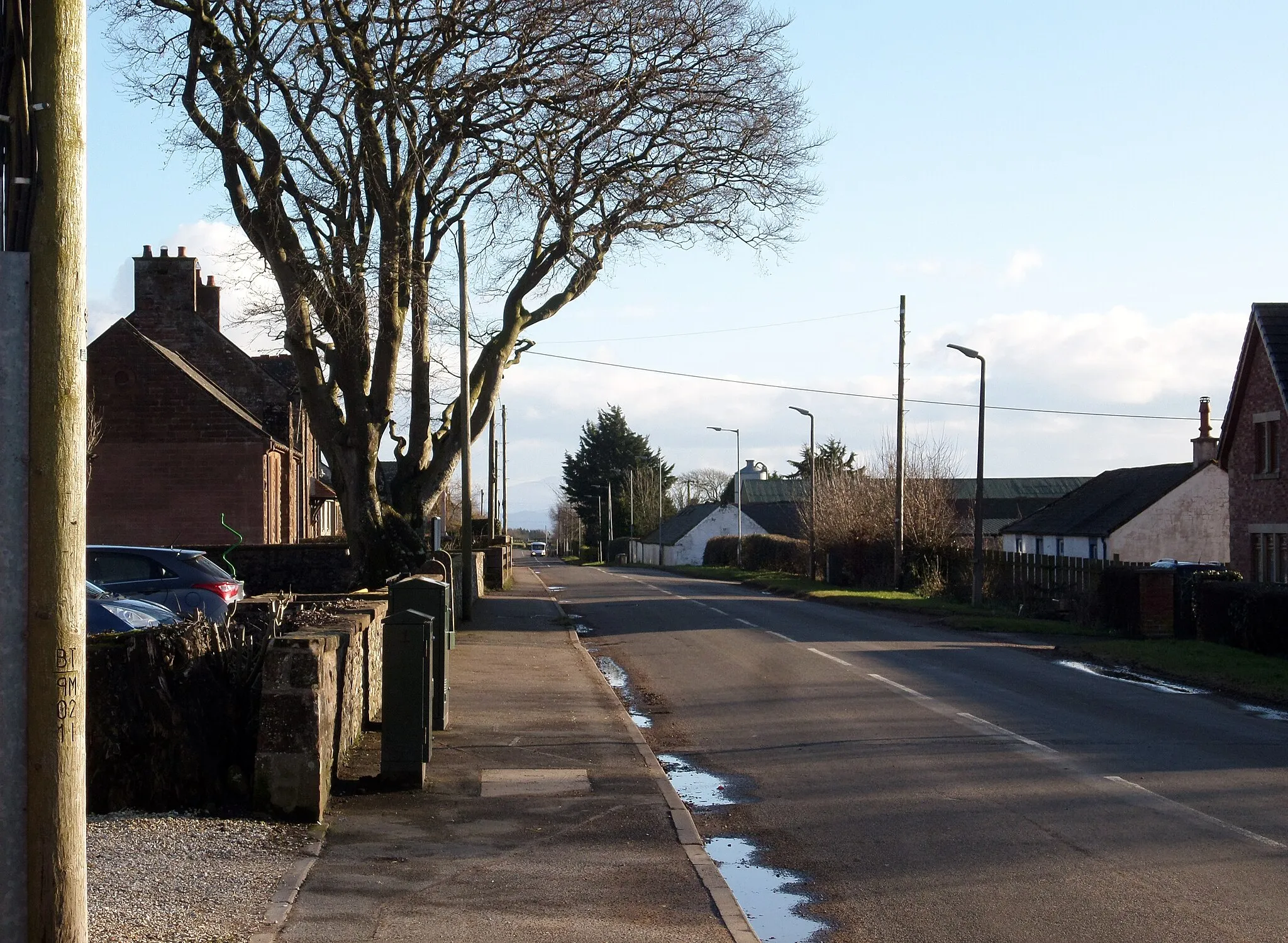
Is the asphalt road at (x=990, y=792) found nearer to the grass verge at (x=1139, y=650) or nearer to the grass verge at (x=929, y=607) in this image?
the grass verge at (x=1139, y=650)

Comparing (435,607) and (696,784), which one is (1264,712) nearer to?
(696,784)

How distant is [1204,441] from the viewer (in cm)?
5253

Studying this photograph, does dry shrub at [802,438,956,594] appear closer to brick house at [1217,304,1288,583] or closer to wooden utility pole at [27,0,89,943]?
brick house at [1217,304,1288,583]

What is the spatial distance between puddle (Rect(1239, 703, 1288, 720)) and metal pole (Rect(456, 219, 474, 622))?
1474 cm

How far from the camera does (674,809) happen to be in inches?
350

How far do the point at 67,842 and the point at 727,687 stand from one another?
12.2 m

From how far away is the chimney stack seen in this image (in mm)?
52031

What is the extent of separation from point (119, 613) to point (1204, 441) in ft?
156

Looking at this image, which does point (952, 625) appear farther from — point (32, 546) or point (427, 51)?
point (32, 546)

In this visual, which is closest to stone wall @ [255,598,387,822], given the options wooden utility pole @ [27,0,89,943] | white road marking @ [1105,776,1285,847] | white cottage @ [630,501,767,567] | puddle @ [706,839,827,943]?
puddle @ [706,839,827,943]

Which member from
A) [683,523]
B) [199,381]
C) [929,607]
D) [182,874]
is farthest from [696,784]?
[683,523]

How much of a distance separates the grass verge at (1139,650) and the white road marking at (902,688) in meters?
4.04

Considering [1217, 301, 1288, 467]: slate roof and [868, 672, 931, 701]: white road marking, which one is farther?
[1217, 301, 1288, 467]: slate roof

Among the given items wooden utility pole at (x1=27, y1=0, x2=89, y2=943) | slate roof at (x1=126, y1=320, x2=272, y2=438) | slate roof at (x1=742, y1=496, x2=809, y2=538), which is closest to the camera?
wooden utility pole at (x1=27, y1=0, x2=89, y2=943)
